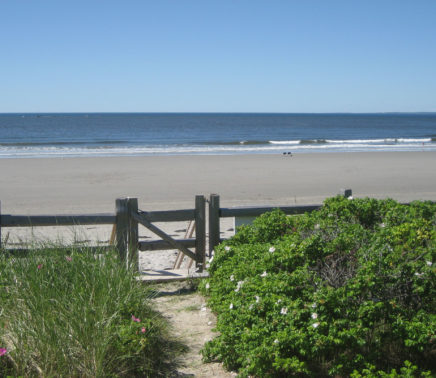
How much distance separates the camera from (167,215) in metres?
6.67

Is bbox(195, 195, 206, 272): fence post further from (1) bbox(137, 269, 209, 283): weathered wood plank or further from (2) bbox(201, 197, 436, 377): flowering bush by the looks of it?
(2) bbox(201, 197, 436, 377): flowering bush

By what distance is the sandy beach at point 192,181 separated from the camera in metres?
14.1

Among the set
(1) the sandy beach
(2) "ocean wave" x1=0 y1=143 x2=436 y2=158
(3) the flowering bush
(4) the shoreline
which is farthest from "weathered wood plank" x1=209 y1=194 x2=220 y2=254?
(2) "ocean wave" x1=0 y1=143 x2=436 y2=158

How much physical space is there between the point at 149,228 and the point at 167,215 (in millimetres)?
300

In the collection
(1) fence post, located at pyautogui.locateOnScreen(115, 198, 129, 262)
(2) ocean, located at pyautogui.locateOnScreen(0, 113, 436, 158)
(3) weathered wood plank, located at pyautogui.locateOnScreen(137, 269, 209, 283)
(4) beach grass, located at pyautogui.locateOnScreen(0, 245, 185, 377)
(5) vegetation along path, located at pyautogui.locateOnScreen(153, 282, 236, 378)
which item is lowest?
(5) vegetation along path, located at pyautogui.locateOnScreen(153, 282, 236, 378)

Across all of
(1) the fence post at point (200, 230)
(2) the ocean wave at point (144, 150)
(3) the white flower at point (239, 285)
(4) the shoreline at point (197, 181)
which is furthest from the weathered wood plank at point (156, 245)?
(2) the ocean wave at point (144, 150)

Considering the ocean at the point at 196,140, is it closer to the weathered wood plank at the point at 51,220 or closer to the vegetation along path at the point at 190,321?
the weathered wood plank at the point at 51,220

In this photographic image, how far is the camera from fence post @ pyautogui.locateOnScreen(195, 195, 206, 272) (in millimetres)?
6738

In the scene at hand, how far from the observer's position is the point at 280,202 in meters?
13.7

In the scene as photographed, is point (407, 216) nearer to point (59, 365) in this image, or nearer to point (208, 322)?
point (208, 322)

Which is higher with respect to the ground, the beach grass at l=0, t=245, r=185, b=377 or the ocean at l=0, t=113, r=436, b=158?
the ocean at l=0, t=113, r=436, b=158

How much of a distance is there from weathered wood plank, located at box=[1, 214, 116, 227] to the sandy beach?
6.76ft

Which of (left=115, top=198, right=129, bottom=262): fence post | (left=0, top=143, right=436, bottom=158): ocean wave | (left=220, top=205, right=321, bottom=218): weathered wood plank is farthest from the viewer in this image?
(left=0, top=143, right=436, bottom=158): ocean wave

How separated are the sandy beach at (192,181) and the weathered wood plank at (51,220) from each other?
6.76ft
